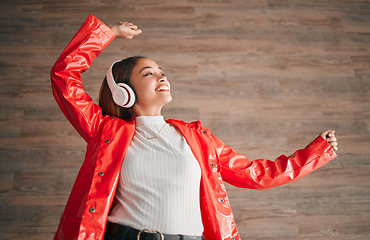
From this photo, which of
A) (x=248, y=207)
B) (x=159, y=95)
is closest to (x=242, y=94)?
(x=248, y=207)

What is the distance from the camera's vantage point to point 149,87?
1.50 m

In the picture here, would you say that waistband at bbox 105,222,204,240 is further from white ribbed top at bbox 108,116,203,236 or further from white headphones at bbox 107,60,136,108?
white headphones at bbox 107,60,136,108

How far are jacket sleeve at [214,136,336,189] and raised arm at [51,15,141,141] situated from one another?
0.54 meters

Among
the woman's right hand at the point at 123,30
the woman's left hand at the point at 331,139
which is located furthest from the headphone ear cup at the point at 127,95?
the woman's left hand at the point at 331,139

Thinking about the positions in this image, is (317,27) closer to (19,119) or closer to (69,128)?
(69,128)

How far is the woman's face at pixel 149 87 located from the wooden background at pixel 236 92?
2.70ft

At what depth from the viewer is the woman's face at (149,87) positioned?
58.9 inches

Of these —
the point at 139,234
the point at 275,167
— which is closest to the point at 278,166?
the point at 275,167

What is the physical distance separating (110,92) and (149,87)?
183mm

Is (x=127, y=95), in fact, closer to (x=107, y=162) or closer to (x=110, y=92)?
(x=110, y=92)

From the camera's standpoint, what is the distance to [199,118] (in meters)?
2.35

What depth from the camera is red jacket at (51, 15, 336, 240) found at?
1255mm

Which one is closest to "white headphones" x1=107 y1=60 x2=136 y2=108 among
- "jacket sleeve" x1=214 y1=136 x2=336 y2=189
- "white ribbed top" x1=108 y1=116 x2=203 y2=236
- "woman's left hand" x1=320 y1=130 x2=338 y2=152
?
"white ribbed top" x1=108 y1=116 x2=203 y2=236

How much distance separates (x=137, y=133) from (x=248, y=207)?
3.36ft
